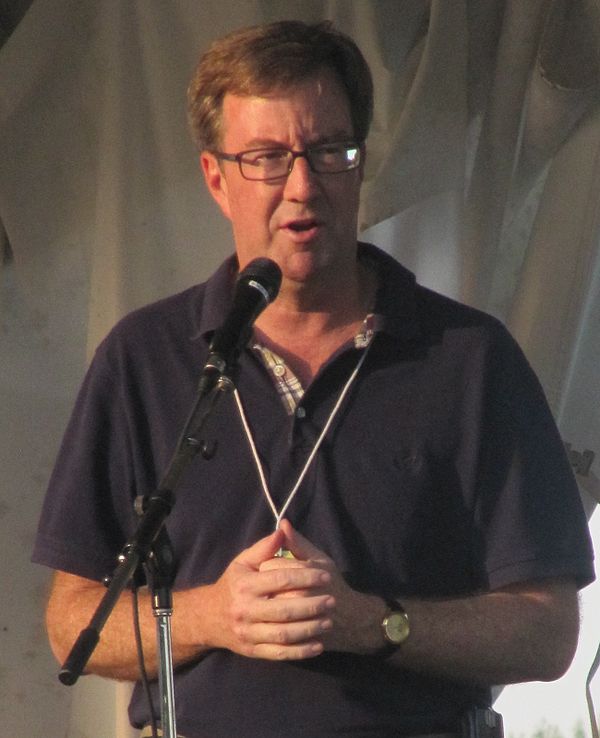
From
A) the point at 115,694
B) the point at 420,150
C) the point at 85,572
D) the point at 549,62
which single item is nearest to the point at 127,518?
the point at 85,572

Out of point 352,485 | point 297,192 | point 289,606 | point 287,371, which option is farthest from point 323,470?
point 297,192

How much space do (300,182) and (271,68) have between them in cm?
21

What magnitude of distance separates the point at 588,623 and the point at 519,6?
3.76ft

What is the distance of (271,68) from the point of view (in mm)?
2215

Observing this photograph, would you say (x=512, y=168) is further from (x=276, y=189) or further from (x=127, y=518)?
(x=127, y=518)

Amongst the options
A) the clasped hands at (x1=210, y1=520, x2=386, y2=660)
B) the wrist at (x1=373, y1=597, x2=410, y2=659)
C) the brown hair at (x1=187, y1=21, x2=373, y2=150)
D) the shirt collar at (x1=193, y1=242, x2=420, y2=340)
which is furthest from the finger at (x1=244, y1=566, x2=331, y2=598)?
the brown hair at (x1=187, y1=21, x2=373, y2=150)

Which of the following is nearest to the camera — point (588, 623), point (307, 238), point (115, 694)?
point (307, 238)

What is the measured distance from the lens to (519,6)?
2686 mm

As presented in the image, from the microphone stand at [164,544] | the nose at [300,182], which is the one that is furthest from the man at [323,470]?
the microphone stand at [164,544]

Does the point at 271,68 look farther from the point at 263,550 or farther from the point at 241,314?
Answer: the point at 263,550

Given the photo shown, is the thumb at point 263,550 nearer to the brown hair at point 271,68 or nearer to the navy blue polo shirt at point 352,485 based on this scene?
the navy blue polo shirt at point 352,485

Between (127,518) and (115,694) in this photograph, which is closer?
(127,518)

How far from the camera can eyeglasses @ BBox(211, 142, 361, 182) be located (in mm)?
2160

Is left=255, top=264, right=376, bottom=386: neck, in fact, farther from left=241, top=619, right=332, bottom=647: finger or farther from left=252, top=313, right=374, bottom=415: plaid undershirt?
left=241, top=619, right=332, bottom=647: finger
